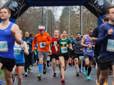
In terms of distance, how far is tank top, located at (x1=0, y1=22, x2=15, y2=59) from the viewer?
8.40m

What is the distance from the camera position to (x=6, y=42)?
8.46 metres

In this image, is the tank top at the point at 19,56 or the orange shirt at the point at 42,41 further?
the orange shirt at the point at 42,41

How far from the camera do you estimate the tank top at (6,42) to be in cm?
840

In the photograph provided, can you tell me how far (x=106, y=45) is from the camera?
8.87m

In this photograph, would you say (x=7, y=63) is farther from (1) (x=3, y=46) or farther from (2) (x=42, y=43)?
(2) (x=42, y=43)

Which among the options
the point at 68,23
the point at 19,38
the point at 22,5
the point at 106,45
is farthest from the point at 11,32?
the point at 68,23

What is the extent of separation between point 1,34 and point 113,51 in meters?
2.26

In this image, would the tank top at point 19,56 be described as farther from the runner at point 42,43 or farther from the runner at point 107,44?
the runner at point 42,43

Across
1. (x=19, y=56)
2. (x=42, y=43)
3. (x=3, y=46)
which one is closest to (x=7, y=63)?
(x=3, y=46)

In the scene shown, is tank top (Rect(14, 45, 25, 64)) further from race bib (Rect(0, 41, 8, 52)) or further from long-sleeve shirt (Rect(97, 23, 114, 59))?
long-sleeve shirt (Rect(97, 23, 114, 59))

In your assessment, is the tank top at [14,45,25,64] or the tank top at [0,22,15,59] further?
the tank top at [14,45,25,64]

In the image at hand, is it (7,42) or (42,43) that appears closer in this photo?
(7,42)

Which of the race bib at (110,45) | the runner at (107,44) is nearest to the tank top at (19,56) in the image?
the runner at (107,44)

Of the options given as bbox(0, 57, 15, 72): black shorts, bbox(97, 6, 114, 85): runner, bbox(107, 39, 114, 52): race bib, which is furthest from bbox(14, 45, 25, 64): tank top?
bbox(107, 39, 114, 52): race bib
